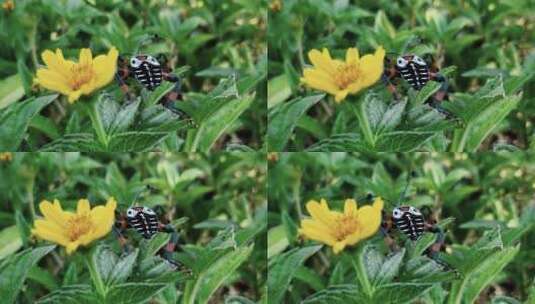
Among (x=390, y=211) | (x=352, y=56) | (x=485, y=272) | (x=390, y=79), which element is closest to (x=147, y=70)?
(x=352, y=56)

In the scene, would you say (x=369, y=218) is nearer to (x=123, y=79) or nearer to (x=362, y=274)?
(x=362, y=274)

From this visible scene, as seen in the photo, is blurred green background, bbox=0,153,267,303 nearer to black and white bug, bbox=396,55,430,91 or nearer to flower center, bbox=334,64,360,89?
flower center, bbox=334,64,360,89

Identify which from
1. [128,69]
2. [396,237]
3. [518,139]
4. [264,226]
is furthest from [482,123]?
[128,69]

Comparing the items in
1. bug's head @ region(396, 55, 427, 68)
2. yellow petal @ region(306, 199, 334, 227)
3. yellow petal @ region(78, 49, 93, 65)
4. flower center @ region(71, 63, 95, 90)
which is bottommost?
yellow petal @ region(306, 199, 334, 227)

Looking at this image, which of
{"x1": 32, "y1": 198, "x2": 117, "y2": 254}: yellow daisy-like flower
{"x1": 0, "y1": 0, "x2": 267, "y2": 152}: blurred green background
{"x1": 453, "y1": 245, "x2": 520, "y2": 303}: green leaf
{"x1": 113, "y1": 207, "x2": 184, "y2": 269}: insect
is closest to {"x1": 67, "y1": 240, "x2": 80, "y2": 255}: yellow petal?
{"x1": 32, "y1": 198, "x2": 117, "y2": 254}: yellow daisy-like flower

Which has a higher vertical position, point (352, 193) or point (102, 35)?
point (102, 35)

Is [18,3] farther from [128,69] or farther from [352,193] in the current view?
[352,193]
